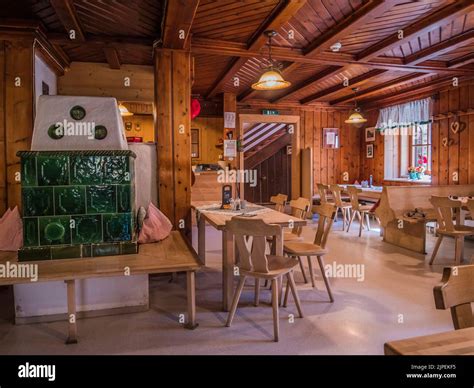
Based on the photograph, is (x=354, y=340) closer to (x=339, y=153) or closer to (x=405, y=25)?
(x=405, y=25)

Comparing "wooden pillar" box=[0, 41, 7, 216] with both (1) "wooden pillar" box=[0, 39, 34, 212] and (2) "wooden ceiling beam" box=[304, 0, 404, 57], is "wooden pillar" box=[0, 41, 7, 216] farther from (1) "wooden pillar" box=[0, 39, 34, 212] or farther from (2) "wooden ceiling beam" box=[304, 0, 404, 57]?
(2) "wooden ceiling beam" box=[304, 0, 404, 57]

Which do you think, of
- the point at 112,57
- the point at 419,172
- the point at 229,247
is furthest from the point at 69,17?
the point at 419,172

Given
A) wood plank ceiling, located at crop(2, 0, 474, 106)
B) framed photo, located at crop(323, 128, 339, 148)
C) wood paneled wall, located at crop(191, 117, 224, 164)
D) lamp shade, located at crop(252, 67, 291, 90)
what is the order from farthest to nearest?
framed photo, located at crop(323, 128, 339, 148) < wood paneled wall, located at crop(191, 117, 224, 164) < lamp shade, located at crop(252, 67, 291, 90) < wood plank ceiling, located at crop(2, 0, 474, 106)

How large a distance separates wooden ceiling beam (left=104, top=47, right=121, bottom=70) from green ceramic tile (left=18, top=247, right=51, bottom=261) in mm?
2790

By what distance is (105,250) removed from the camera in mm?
3016

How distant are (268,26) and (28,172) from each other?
2862 mm

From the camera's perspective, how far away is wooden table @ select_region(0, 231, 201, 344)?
257 cm

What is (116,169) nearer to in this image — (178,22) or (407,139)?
(178,22)

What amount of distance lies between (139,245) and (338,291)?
2.01 m

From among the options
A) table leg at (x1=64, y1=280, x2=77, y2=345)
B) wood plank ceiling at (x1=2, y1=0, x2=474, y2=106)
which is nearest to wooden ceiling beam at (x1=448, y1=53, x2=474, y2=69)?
wood plank ceiling at (x1=2, y1=0, x2=474, y2=106)

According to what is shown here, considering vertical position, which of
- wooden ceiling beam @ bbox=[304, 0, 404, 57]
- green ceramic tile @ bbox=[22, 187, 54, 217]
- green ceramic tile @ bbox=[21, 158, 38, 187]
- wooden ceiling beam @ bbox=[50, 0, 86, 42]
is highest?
wooden ceiling beam @ bbox=[304, 0, 404, 57]

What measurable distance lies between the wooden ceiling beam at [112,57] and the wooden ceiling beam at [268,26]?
5.62 ft

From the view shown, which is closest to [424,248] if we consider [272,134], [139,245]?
[139,245]

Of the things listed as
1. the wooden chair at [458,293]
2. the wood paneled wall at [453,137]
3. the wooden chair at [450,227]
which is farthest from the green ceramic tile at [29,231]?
the wood paneled wall at [453,137]
